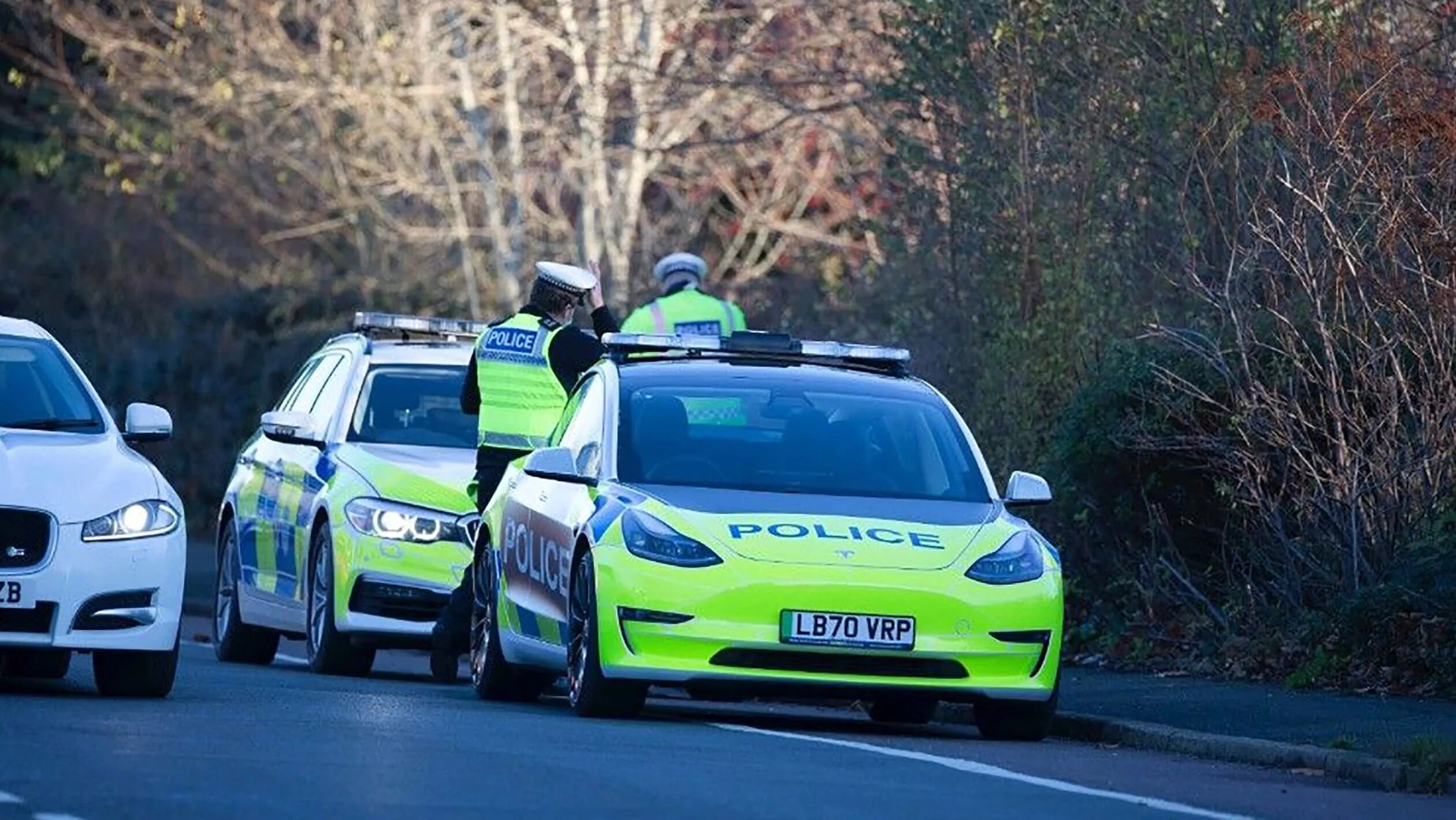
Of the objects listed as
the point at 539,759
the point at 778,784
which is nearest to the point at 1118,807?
the point at 778,784

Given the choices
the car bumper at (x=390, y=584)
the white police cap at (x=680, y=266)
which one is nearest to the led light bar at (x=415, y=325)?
the white police cap at (x=680, y=266)

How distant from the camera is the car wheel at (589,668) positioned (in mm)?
12555

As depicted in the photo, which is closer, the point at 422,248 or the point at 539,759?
the point at 539,759

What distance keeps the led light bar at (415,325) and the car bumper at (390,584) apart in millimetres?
1754

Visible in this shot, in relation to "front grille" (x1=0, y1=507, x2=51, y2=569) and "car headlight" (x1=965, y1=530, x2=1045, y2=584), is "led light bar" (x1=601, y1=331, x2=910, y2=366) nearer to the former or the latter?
"car headlight" (x1=965, y1=530, x2=1045, y2=584)

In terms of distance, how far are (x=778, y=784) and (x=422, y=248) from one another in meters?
23.4

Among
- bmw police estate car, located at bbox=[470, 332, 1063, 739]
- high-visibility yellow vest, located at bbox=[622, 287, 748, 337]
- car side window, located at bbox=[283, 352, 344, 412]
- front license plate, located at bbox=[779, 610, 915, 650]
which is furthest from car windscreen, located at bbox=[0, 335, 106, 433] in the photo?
high-visibility yellow vest, located at bbox=[622, 287, 748, 337]

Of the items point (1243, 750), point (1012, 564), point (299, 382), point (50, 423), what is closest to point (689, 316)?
point (299, 382)

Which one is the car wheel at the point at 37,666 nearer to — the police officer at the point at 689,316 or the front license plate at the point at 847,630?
the front license plate at the point at 847,630

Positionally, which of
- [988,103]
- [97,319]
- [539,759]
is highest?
[988,103]

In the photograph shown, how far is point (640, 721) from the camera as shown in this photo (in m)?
12.9

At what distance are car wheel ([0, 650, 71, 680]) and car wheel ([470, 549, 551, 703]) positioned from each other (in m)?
1.79

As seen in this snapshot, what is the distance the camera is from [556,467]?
42.9ft

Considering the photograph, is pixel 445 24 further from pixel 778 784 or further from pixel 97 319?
pixel 778 784
